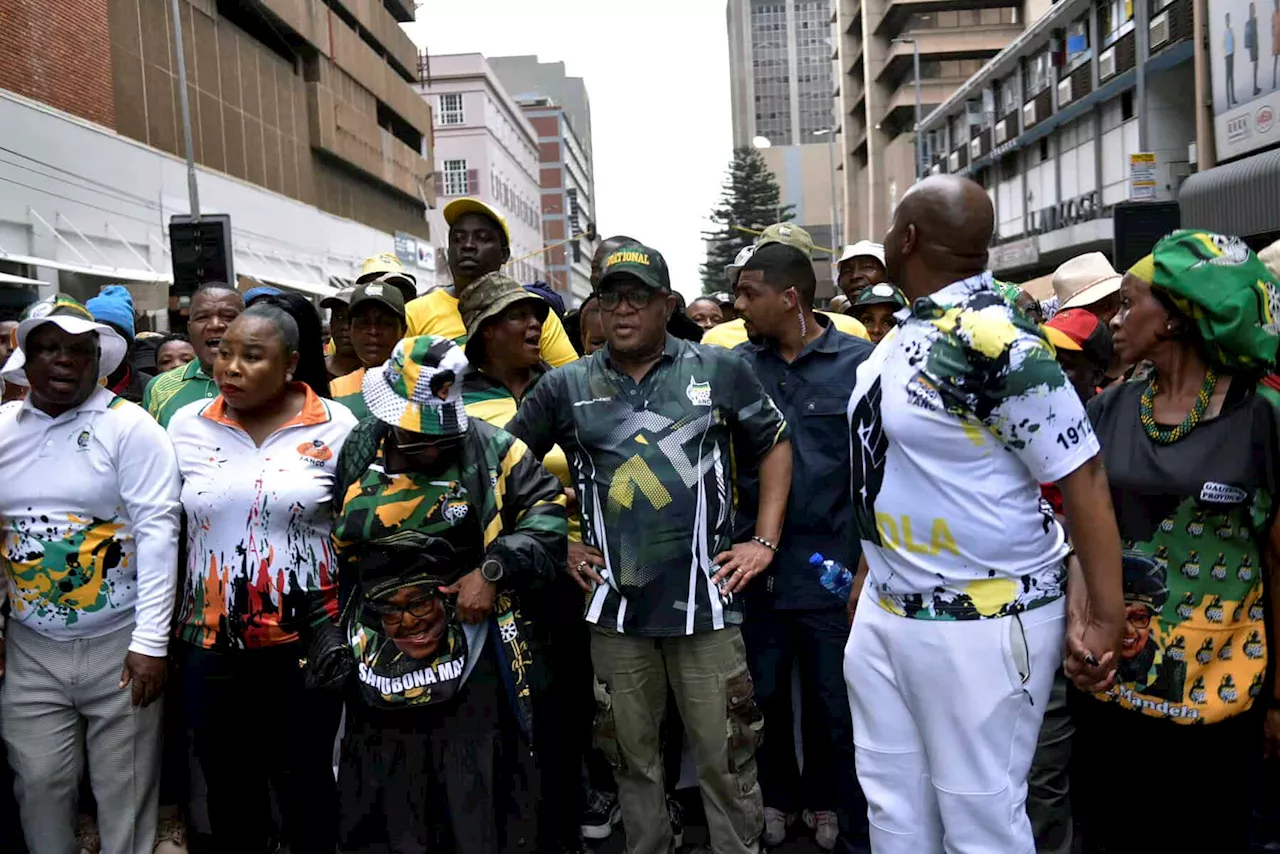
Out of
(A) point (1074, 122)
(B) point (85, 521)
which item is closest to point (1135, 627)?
(B) point (85, 521)

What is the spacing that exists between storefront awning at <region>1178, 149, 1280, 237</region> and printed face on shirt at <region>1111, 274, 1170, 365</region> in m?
17.8

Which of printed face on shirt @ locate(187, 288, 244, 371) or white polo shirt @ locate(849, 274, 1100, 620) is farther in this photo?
printed face on shirt @ locate(187, 288, 244, 371)

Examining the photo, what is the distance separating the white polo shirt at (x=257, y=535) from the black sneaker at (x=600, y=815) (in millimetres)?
1658

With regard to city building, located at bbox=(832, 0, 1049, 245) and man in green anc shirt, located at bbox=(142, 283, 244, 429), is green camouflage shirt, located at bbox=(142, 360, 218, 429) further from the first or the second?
city building, located at bbox=(832, 0, 1049, 245)

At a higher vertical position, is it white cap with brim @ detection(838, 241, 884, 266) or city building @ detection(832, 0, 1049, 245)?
city building @ detection(832, 0, 1049, 245)

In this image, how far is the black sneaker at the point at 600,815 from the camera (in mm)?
4988

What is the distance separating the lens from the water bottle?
4508 millimetres

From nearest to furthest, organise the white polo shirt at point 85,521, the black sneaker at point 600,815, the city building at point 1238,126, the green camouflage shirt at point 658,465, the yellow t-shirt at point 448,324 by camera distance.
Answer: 1. the green camouflage shirt at point 658,465
2. the white polo shirt at point 85,521
3. the black sneaker at point 600,815
4. the yellow t-shirt at point 448,324
5. the city building at point 1238,126

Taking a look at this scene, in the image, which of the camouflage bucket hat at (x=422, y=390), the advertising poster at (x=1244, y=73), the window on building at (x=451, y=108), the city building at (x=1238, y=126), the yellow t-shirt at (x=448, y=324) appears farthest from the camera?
the window on building at (x=451, y=108)

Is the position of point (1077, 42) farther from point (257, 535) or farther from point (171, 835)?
point (171, 835)

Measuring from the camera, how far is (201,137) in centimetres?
2923

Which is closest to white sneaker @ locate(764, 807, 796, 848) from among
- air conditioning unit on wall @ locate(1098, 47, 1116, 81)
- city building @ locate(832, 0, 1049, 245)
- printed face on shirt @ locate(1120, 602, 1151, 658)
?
printed face on shirt @ locate(1120, 602, 1151, 658)

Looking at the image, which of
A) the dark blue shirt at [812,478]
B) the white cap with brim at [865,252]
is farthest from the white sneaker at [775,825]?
the white cap with brim at [865,252]

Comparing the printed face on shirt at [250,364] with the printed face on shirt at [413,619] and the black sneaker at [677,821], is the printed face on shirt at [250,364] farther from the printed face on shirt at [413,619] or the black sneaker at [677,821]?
Result: the black sneaker at [677,821]
